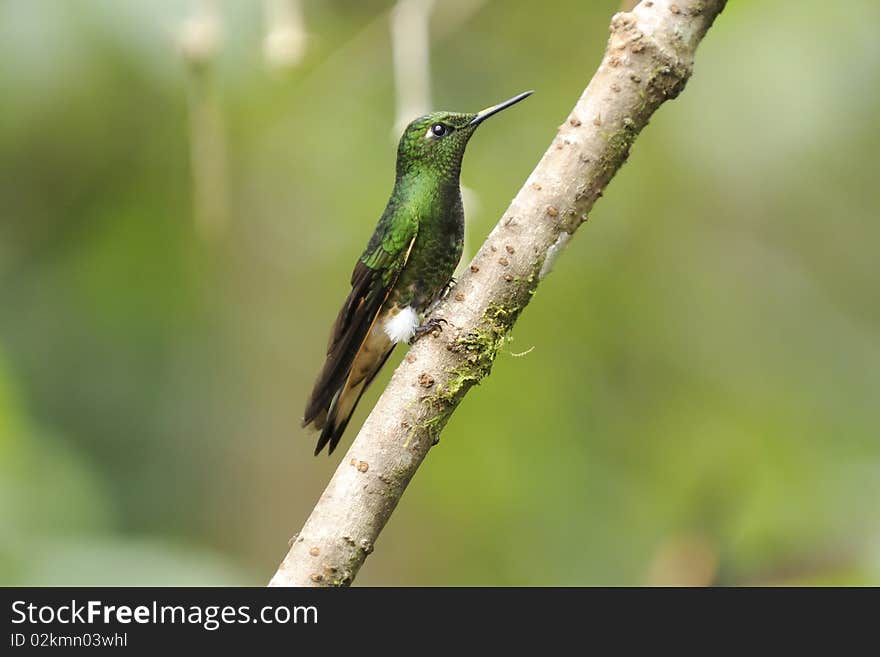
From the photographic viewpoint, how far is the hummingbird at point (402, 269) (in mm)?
3373

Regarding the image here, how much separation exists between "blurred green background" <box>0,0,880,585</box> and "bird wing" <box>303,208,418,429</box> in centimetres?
175

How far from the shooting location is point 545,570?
19.8 ft

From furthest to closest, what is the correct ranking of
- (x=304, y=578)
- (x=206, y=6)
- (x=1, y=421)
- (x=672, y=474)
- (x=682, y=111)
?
(x=672, y=474) < (x=682, y=111) < (x=1, y=421) < (x=206, y=6) < (x=304, y=578)

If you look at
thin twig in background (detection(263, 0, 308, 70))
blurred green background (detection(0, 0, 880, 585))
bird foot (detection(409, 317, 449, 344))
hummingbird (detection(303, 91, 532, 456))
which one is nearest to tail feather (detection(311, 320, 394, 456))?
hummingbird (detection(303, 91, 532, 456))

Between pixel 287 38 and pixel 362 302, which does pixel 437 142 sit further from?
pixel 287 38

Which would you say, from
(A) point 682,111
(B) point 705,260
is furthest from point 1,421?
(B) point 705,260

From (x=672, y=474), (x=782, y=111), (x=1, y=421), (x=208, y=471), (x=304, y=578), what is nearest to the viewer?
(x=304, y=578)

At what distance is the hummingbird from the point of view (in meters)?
3.37

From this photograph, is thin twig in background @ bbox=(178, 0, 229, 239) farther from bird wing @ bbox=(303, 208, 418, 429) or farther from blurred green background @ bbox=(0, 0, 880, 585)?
blurred green background @ bbox=(0, 0, 880, 585)

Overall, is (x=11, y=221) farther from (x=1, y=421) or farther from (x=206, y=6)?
(x=206, y=6)

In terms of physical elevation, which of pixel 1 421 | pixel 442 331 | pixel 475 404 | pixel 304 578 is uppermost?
pixel 475 404

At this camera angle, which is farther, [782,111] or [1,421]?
[782,111]

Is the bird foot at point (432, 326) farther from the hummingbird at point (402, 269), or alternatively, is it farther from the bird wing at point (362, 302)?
the bird wing at point (362, 302)

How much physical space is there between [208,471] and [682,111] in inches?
138
